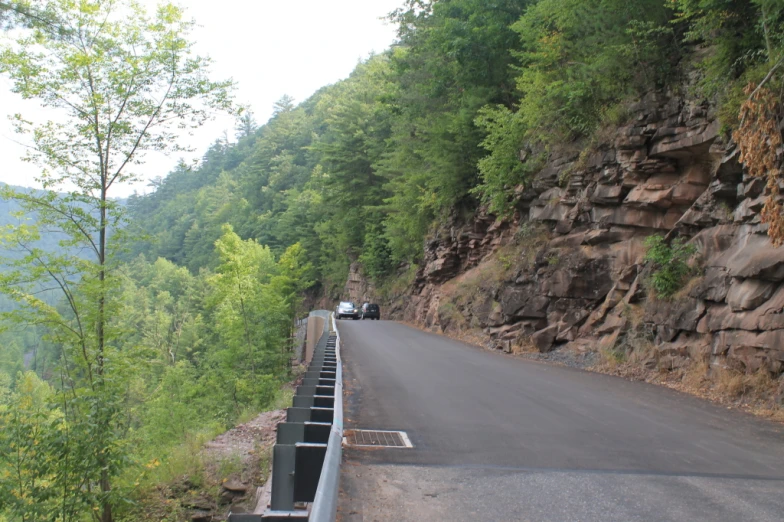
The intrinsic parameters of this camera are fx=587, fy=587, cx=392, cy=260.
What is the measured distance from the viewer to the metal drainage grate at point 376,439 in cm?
704

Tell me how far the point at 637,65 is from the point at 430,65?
13.3 meters

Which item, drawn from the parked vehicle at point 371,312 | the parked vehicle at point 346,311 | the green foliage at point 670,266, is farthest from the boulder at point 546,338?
the parked vehicle at point 346,311

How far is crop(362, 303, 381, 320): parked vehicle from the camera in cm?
4466

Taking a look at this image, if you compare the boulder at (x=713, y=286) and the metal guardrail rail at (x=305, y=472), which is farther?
the boulder at (x=713, y=286)

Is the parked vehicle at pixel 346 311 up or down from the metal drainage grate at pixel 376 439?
up

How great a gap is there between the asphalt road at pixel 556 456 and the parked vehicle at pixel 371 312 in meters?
32.2

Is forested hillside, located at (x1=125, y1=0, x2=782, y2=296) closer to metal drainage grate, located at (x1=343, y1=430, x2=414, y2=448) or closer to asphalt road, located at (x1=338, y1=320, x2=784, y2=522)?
asphalt road, located at (x1=338, y1=320, x2=784, y2=522)

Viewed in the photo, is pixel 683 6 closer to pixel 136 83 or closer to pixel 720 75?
pixel 720 75

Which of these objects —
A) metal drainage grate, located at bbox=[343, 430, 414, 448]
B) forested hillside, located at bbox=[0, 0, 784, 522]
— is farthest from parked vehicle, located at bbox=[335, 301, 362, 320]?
metal drainage grate, located at bbox=[343, 430, 414, 448]

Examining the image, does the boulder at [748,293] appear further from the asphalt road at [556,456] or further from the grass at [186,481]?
the grass at [186,481]

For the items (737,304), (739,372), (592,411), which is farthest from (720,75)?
(592,411)

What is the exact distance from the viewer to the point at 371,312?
44.7 metres

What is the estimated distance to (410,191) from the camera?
36156 millimetres

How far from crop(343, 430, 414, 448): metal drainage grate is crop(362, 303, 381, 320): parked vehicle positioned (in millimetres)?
36863
